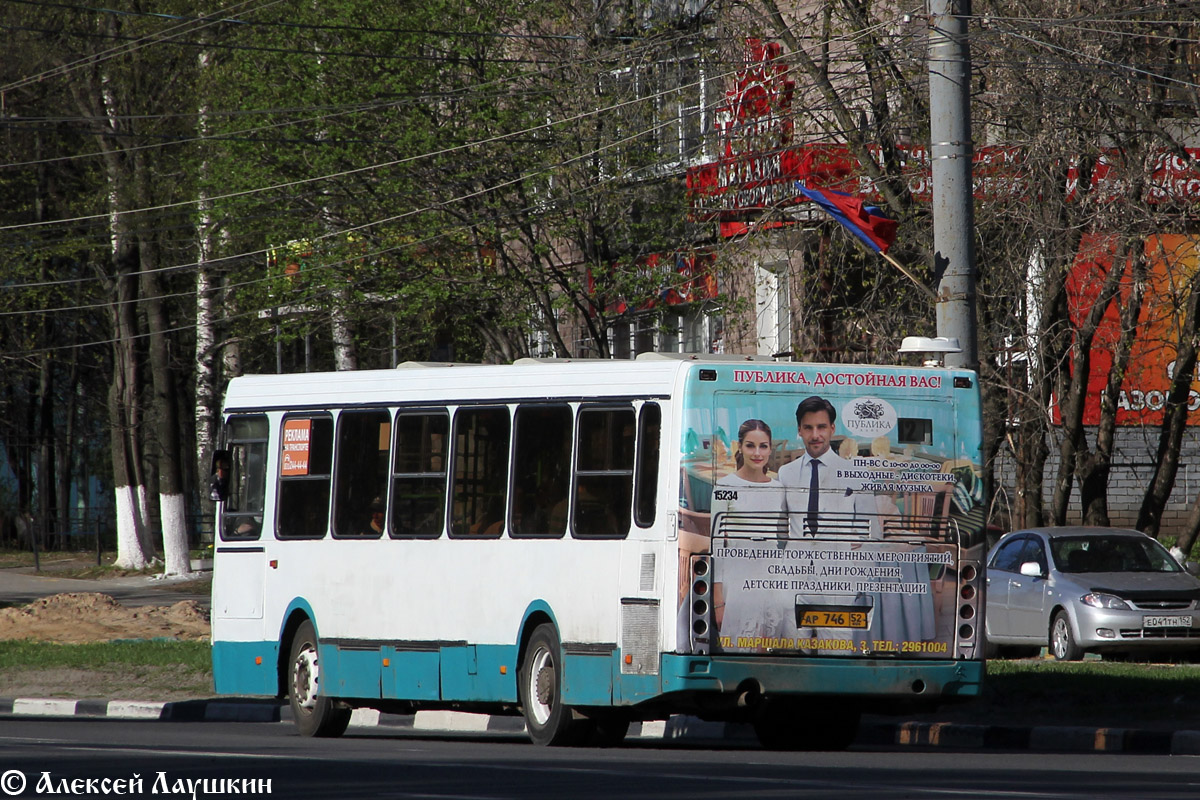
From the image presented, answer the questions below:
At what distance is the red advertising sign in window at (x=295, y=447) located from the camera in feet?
50.3

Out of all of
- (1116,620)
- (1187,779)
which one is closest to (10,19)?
(1116,620)

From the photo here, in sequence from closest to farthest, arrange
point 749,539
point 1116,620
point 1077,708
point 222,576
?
point 749,539, point 1077,708, point 222,576, point 1116,620

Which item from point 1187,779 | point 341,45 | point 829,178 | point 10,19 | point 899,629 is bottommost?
point 1187,779

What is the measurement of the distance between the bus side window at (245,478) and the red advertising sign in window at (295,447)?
0.28 m

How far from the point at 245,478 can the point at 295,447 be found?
29.2 inches

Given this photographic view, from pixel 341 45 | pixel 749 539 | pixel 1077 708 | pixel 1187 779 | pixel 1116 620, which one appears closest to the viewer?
pixel 1187 779

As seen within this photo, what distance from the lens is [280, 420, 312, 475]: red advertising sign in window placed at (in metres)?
15.3

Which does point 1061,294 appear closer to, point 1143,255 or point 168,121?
point 1143,255

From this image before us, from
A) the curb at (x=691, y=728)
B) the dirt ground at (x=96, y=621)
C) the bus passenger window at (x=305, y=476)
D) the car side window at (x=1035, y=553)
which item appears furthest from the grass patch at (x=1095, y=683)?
the dirt ground at (x=96, y=621)

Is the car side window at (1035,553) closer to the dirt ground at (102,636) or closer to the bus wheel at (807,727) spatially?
the bus wheel at (807,727)

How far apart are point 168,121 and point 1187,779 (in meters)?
29.0

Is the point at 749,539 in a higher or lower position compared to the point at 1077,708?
higher

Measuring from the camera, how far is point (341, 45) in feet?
89.9

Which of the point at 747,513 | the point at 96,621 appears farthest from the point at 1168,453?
the point at 96,621
